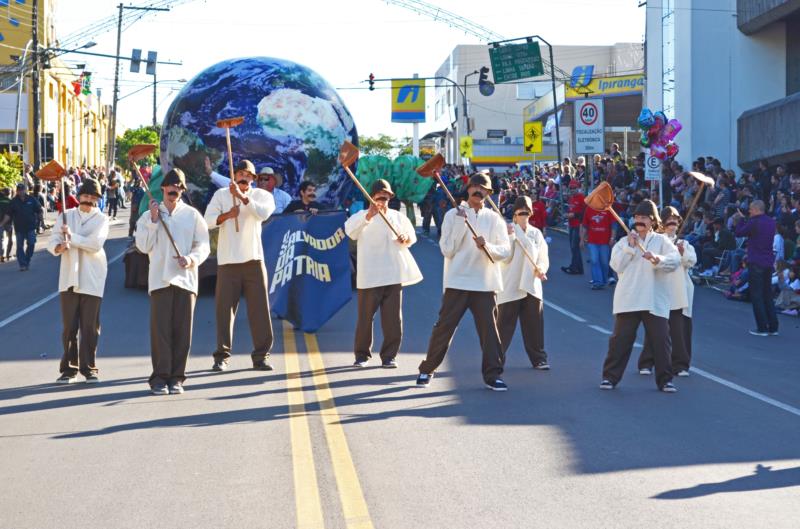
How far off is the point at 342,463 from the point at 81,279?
4.24 metres

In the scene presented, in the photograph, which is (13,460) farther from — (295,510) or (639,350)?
(639,350)

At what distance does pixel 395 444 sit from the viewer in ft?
25.6

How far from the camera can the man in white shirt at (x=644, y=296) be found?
1011 cm

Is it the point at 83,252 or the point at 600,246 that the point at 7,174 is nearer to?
the point at 600,246

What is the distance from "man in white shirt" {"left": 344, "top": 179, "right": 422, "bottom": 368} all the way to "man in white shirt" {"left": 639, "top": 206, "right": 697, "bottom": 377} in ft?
7.91

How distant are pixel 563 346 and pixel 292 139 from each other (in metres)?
5.25

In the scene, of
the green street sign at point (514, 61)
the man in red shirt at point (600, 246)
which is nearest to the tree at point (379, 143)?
the green street sign at point (514, 61)

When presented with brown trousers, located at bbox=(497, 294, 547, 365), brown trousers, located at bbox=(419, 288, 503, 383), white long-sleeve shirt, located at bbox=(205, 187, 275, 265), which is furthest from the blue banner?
brown trousers, located at bbox=(419, 288, 503, 383)

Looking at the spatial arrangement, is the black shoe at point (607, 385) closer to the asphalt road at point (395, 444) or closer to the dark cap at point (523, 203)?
the asphalt road at point (395, 444)

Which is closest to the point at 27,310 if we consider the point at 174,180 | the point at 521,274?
the point at 174,180

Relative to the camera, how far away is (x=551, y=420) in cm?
866

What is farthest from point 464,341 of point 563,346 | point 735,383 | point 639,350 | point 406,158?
point 406,158

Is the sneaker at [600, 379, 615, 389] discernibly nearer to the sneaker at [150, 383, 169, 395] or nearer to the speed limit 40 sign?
the sneaker at [150, 383, 169, 395]

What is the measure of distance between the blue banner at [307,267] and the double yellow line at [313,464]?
251 centimetres
